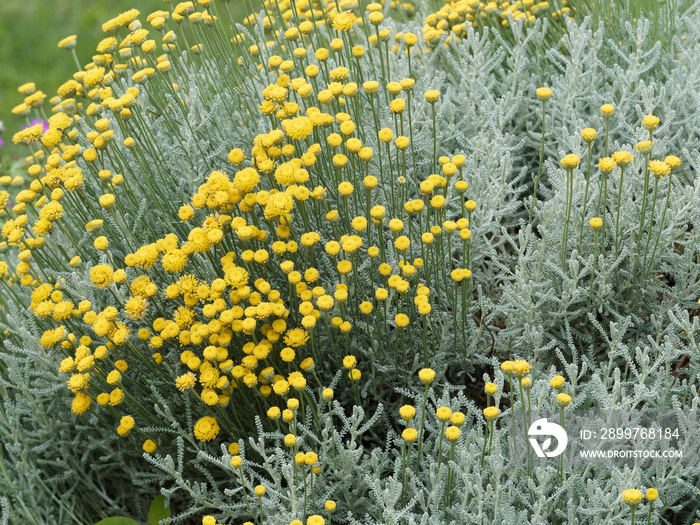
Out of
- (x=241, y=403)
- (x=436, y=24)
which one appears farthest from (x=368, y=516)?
(x=436, y=24)

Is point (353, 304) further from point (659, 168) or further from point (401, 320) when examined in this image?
point (659, 168)

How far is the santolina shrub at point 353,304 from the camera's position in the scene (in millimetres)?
2213

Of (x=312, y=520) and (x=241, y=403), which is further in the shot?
(x=241, y=403)

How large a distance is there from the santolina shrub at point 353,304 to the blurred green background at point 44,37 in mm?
3639

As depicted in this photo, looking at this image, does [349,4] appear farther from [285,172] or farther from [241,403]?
[241,403]

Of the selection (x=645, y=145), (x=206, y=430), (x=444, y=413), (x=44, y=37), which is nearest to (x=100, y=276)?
(x=206, y=430)

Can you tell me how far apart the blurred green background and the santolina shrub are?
364cm

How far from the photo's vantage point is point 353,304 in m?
2.69

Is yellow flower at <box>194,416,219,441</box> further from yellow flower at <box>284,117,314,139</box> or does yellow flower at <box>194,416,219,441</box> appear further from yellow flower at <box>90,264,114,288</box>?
yellow flower at <box>284,117,314,139</box>

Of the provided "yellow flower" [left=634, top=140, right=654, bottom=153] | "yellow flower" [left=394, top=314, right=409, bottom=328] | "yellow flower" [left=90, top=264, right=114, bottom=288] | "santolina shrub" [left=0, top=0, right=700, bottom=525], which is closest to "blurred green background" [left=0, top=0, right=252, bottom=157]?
"santolina shrub" [left=0, top=0, right=700, bottom=525]

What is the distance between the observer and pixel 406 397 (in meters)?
2.69

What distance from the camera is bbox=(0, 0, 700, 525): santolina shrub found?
7.26 feet

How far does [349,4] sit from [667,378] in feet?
7.87

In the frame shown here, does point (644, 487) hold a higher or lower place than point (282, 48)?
lower
